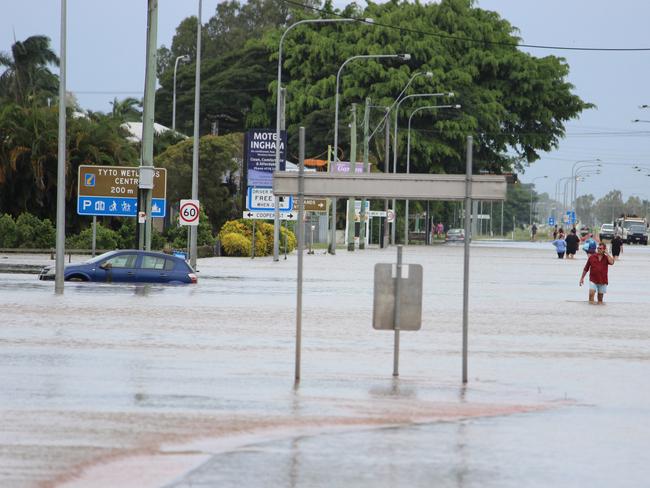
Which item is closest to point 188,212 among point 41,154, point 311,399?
point 41,154

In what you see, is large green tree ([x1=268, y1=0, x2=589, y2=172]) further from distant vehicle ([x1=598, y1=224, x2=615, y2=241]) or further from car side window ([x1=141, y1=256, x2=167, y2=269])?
car side window ([x1=141, y1=256, x2=167, y2=269])

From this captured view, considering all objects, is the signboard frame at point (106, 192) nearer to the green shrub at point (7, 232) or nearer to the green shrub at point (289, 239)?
the green shrub at point (7, 232)

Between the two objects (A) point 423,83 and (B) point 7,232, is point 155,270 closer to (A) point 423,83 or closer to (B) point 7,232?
(B) point 7,232

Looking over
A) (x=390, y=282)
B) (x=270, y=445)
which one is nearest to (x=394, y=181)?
(x=390, y=282)

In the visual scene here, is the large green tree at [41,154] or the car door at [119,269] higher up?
the large green tree at [41,154]

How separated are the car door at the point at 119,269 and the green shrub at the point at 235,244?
28915 mm

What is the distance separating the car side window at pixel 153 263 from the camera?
37375 mm

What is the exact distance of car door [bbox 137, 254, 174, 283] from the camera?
122 ft

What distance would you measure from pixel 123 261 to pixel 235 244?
29272mm

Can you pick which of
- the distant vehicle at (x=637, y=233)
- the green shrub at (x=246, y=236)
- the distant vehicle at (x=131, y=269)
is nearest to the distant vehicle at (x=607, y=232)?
the distant vehicle at (x=637, y=233)

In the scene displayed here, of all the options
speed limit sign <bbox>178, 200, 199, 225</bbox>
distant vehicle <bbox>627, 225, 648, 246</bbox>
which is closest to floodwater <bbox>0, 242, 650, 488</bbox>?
speed limit sign <bbox>178, 200, 199, 225</bbox>

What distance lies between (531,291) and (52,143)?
103ft

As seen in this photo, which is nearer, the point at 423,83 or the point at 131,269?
the point at 131,269

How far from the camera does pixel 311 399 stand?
14.2 m
